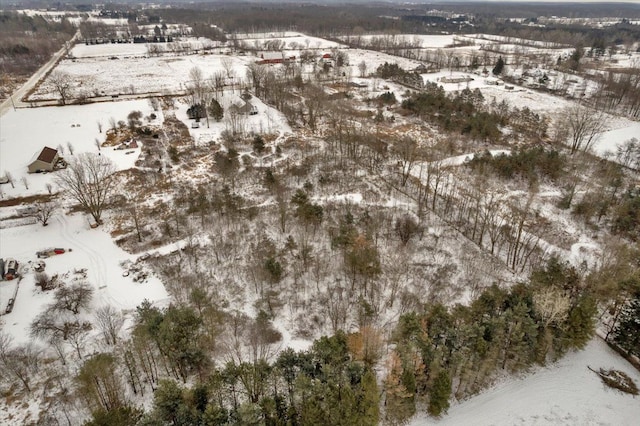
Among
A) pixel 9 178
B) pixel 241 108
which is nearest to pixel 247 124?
pixel 241 108

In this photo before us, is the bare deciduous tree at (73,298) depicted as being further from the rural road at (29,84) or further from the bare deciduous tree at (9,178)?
the rural road at (29,84)

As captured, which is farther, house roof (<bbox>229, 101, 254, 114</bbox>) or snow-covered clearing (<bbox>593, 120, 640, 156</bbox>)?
house roof (<bbox>229, 101, 254, 114</bbox>)

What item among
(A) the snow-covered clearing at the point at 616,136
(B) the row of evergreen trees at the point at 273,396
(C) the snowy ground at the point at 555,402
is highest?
(A) the snow-covered clearing at the point at 616,136

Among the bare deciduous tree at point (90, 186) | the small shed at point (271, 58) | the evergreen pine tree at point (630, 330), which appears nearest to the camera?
the evergreen pine tree at point (630, 330)

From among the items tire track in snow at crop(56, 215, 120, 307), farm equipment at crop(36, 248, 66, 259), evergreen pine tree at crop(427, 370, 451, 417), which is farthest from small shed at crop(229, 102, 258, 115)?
evergreen pine tree at crop(427, 370, 451, 417)

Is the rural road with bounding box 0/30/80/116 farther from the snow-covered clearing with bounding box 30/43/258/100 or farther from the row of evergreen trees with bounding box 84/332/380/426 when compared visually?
the row of evergreen trees with bounding box 84/332/380/426

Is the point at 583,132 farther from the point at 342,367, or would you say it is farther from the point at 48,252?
the point at 48,252

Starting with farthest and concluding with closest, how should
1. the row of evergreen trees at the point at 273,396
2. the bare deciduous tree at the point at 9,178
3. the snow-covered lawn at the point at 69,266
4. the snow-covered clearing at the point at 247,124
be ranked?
the snow-covered clearing at the point at 247,124
the bare deciduous tree at the point at 9,178
the snow-covered lawn at the point at 69,266
the row of evergreen trees at the point at 273,396

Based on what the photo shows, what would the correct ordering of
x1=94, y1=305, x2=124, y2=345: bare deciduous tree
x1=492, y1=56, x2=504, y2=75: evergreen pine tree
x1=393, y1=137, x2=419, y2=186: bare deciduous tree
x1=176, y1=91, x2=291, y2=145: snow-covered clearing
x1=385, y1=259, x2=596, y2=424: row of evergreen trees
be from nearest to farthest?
x1=385, y1=259, x2=596, y2=424: row of evergreen trees < x1=94, y1=305, x2=124, y2=345: bare deciduous tree < x1=393, y1=137, x2=419, y2=186: bare deciduous tree < x1=176, y1=91, x2=291, y2=145: snow-covered clearing < x1=492, y1=56, x2=504, y2=75: evergreen pine tree

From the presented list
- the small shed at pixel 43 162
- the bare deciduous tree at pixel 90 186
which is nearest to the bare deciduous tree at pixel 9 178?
the small shed at pixel 43 162
